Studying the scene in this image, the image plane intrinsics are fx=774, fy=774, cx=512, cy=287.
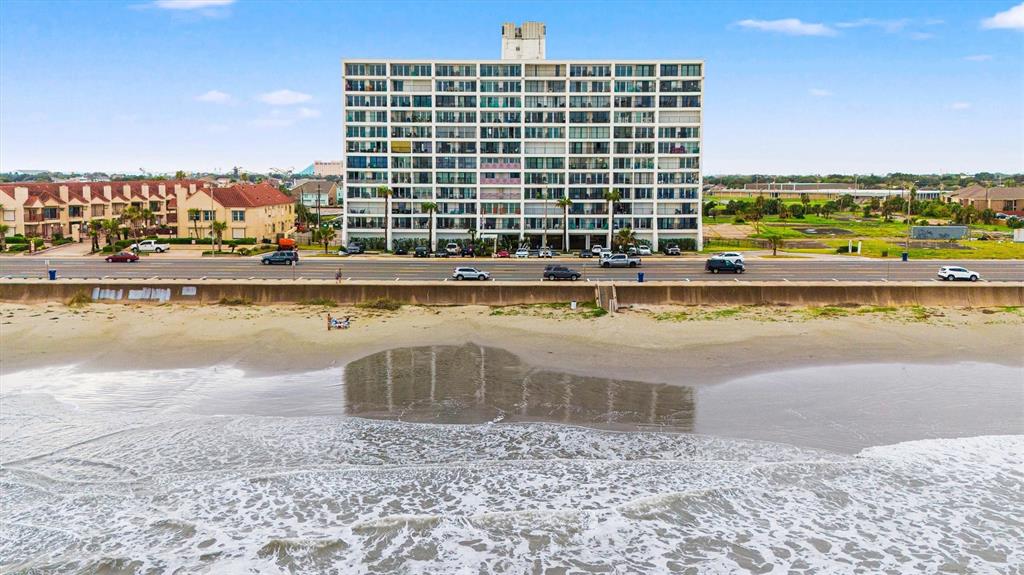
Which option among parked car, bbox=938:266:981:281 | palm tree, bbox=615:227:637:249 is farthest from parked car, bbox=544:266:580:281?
palm tree, bbox=615:227:637:249

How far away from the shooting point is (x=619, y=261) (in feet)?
239

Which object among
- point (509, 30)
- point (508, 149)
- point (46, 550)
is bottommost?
point (46, 550)

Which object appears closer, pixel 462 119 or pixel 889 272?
pixel 889 272

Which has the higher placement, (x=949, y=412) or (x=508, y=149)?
(x=508, y=149)

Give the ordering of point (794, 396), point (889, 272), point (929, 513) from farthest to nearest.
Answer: point (889, 272) → point (794, 396) → point (929, 513)

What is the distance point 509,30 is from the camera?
336ft

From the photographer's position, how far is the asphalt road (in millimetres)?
63406

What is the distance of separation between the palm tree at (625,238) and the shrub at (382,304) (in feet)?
148

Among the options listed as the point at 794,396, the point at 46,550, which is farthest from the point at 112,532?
the point at 794,396

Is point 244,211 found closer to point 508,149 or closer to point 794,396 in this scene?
point 508,149

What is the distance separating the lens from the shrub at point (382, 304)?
1991 inches

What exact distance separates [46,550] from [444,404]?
1459 centimetres

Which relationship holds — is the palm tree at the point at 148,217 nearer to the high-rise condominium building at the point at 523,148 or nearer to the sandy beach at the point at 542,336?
the high-rise condominium building at the point at 523,148

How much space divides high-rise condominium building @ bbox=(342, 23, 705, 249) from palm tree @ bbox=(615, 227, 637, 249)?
5.58 metres
